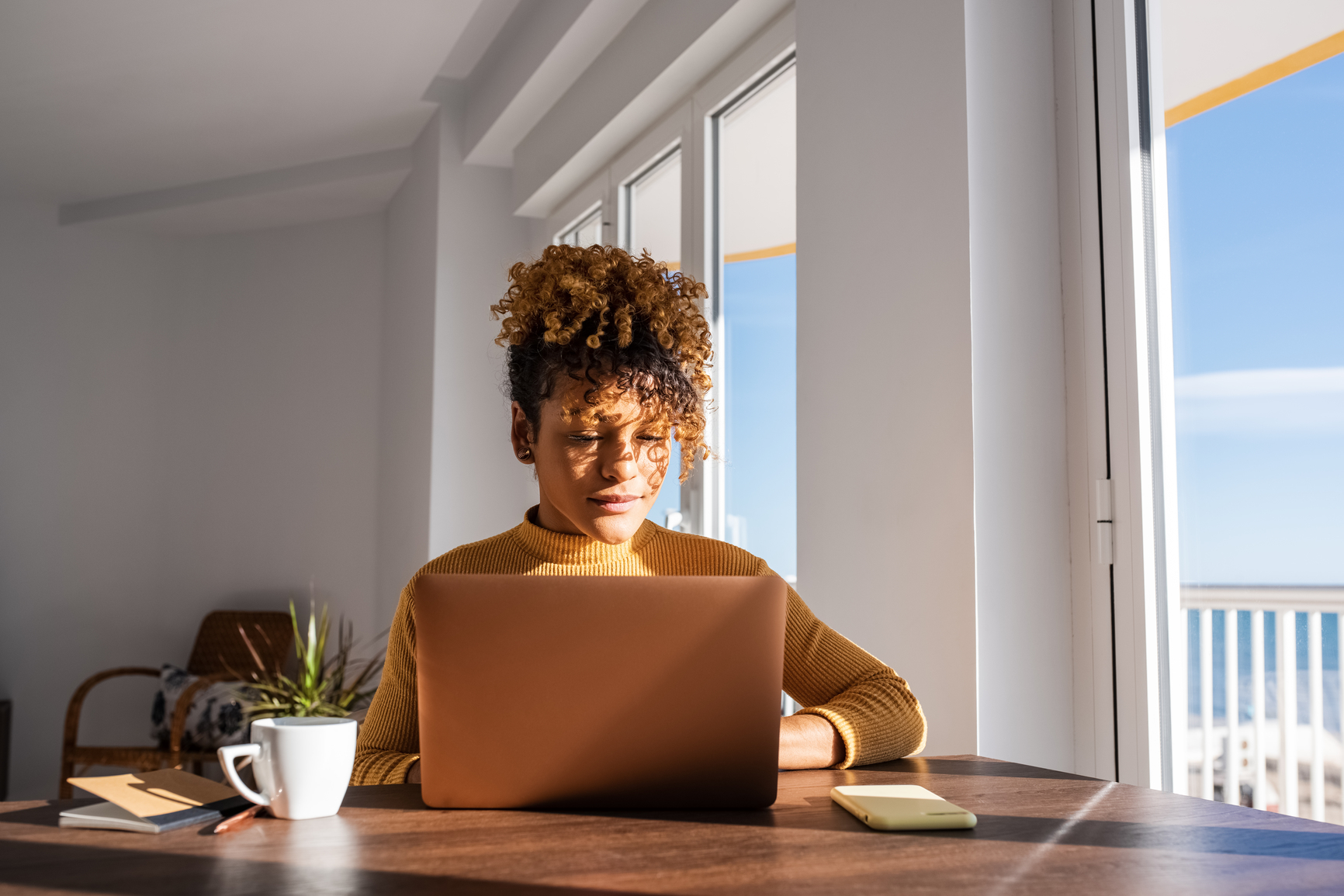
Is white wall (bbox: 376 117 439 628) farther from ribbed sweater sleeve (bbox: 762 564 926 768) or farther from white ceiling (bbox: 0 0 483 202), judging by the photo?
ribbed sweater sleeve (bbox: 762 564 926 768)

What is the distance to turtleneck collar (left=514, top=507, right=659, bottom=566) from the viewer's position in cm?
132

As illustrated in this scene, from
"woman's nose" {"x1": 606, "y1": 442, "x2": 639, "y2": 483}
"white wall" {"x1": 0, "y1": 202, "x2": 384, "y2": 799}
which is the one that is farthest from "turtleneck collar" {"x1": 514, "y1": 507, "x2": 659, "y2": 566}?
"white wall" {"x1": 0, "y1": 202, "x2": 384, "y2": 799}

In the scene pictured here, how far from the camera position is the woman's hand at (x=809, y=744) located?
108cm

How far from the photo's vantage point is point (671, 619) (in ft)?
2.80

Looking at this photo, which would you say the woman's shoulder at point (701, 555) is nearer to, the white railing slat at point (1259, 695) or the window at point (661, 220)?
the white railing slat at point (1259, 695)

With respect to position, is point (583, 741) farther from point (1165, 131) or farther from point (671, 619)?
point (1165, 131)

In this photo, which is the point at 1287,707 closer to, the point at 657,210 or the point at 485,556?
the point at 485,556

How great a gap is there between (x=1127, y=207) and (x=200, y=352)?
186 inches

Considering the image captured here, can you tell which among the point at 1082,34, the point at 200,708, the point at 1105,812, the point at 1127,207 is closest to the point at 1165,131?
the point at 1127,207

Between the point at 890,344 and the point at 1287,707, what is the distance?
0.82 meters

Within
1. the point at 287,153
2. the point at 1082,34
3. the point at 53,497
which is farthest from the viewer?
the point at 53,497

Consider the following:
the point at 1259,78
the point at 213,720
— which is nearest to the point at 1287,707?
the point at 1259,78

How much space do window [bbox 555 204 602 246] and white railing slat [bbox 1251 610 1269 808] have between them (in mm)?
2798

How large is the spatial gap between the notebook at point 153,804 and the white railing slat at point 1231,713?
131cm
